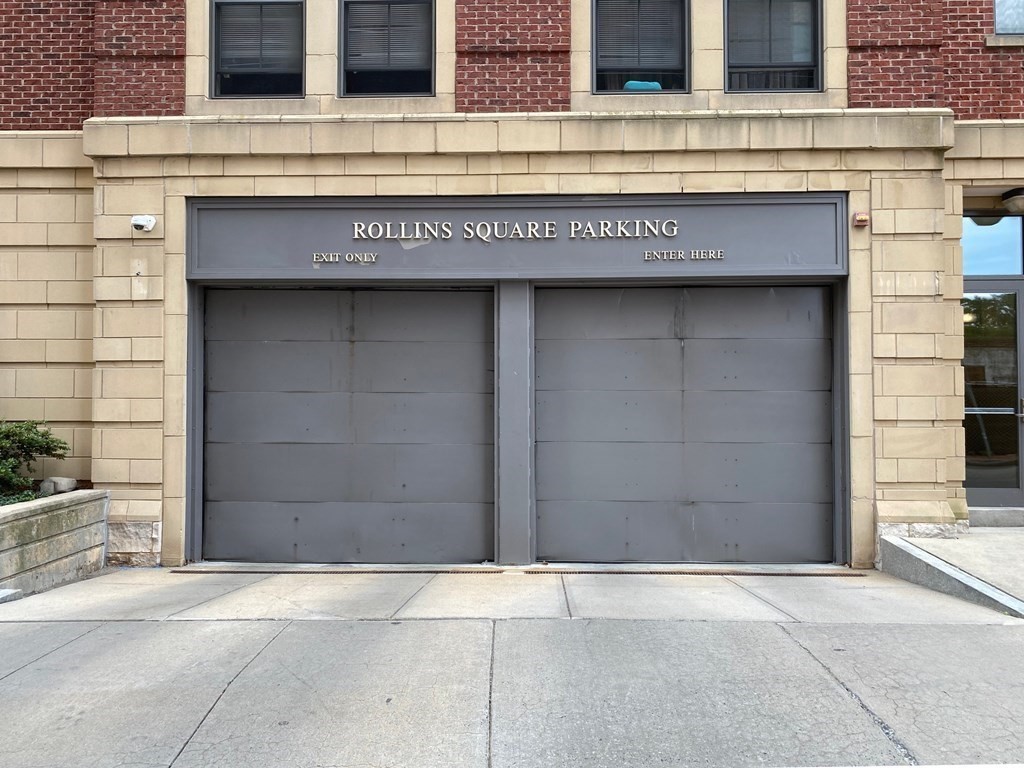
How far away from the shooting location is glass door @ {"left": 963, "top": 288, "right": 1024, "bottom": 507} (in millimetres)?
8781

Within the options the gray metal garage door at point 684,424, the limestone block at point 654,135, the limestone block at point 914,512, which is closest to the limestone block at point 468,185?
the gray metal garage door at point 684,424

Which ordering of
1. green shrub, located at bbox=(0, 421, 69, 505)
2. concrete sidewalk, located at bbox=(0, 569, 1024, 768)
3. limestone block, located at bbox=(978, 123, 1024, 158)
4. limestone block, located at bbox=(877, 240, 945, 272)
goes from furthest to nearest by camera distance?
limestone block, located at bbox=(978, 123, 1024, 158) → limestone block, located at bbox=(877, 240, 945, 272) → green shrub, located at bbox=(0, 421, 69, 505) → concrete sidewalk, located at bbox=(0, 569, 1024, 768)

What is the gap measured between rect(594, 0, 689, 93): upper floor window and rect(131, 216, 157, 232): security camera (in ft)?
17.8

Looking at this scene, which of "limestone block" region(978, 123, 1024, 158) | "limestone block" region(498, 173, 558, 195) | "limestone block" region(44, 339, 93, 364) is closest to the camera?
"limestone block" region(498, 173, 558, 195)

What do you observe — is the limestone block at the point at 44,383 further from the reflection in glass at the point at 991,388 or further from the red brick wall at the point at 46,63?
the reflection in glass at the point at 991,388

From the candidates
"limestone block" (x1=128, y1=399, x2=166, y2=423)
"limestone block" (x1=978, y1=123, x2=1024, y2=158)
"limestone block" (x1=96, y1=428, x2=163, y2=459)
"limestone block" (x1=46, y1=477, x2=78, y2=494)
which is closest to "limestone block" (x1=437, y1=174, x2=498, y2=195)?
"limestone block" (x1=128, y1=399, x2=166, y2=423)

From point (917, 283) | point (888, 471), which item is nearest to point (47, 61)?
point (917, 283)

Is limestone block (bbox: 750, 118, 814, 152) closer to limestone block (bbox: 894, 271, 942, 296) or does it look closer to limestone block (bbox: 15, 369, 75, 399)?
limestone block (bbox: 894, 271, 942, 296)

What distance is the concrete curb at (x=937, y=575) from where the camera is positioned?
6.06m

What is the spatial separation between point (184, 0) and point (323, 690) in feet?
26.0

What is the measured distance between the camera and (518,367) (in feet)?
26.7

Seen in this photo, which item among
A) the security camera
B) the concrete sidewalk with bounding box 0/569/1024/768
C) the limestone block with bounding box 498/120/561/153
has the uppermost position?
the limestone block with bounding box 498/120/561/153

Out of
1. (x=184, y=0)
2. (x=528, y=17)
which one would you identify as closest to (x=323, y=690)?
(x=528, y=17)

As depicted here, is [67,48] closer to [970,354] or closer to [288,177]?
[288,177]
